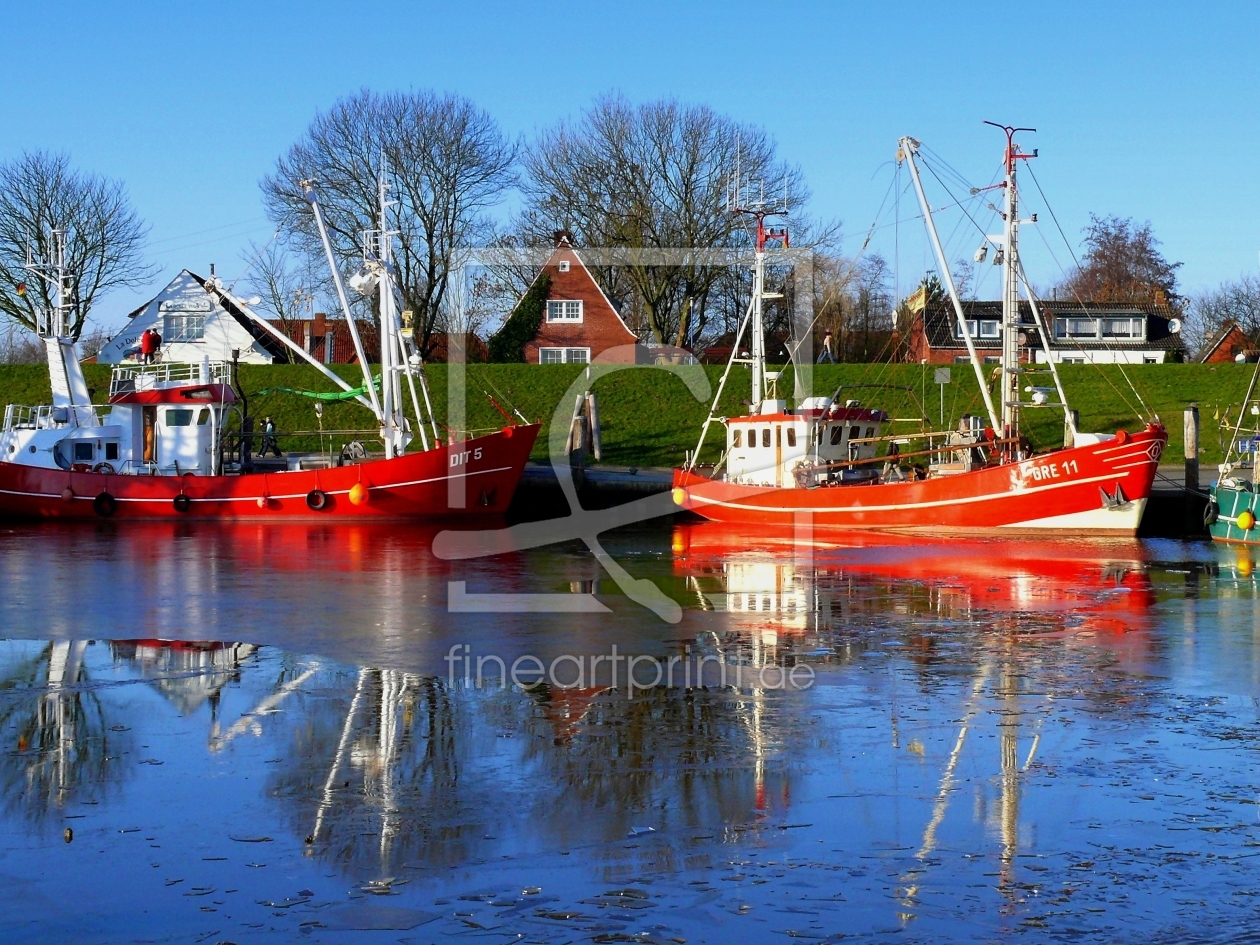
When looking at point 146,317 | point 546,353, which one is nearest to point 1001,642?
point 546,353

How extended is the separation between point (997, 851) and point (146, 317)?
2408 inches

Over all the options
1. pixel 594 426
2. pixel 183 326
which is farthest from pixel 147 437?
pixel 183 326

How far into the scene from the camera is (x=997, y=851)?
784 cm

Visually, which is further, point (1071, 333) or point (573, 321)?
point (1071, 333)

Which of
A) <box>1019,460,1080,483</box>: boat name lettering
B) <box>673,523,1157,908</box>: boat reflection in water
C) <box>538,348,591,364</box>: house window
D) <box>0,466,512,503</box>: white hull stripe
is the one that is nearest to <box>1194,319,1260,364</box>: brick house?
<box>538,348,591,364</box>: house window

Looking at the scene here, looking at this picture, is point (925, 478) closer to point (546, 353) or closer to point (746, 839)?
point (746, 839)

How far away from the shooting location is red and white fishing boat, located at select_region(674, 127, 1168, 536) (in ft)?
89.7

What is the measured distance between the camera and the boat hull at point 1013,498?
88.4 feet

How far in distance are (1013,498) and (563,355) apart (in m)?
34.4

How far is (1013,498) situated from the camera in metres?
28.2

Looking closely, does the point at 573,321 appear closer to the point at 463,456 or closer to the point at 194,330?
the point at 194,330

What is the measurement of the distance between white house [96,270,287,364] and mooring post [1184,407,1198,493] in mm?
41367

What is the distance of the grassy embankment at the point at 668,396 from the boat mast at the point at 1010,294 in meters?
14.0

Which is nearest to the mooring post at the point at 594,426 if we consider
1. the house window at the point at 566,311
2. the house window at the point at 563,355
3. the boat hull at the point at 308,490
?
the boat hull at the point at 308,490
